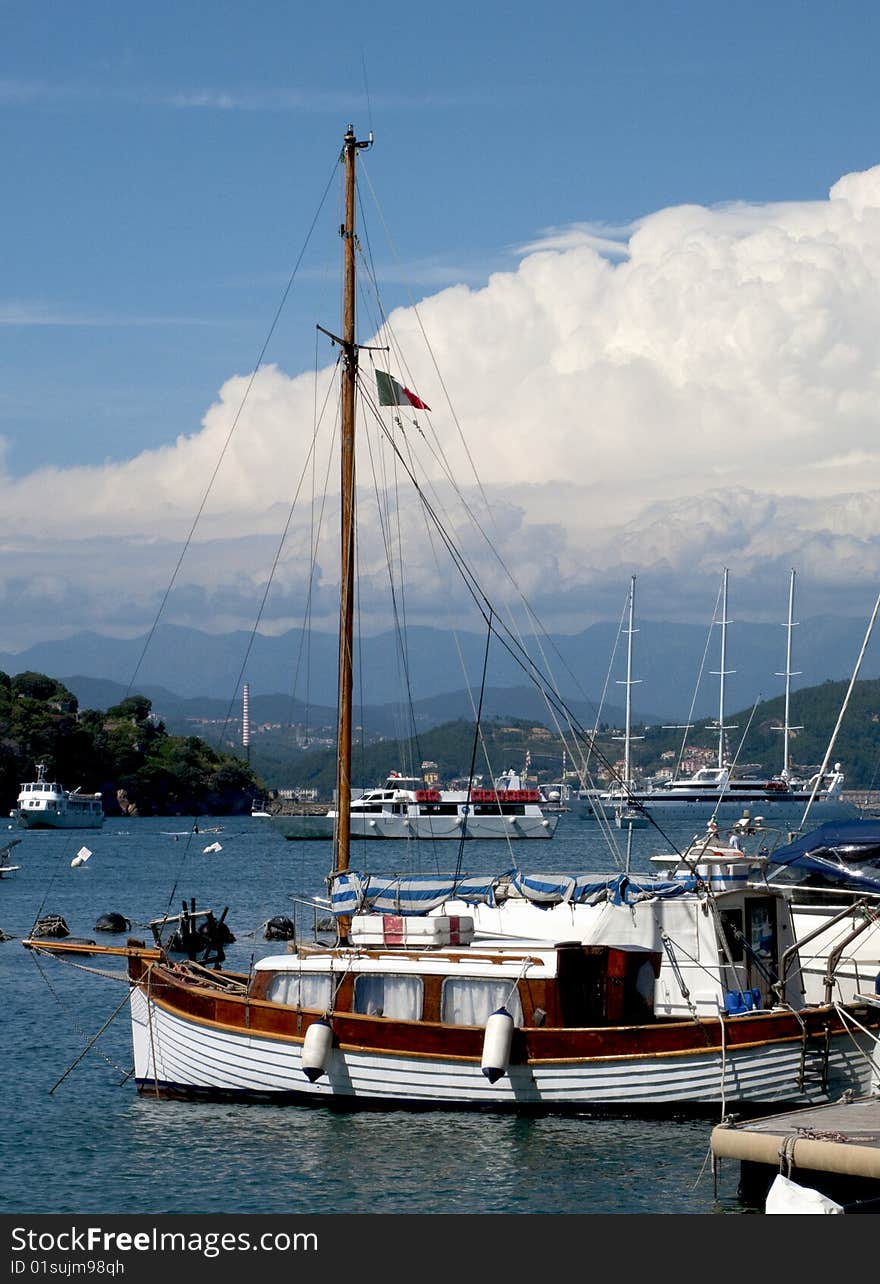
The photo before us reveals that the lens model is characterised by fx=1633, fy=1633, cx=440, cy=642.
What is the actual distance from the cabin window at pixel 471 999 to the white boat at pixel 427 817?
11127 centimetres

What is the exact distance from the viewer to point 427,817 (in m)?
142

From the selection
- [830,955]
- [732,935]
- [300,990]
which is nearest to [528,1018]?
[732,935]

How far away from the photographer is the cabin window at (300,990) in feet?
92.5

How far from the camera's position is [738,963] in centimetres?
2795

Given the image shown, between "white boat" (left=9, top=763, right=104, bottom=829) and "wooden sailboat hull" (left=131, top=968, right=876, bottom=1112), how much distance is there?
14453 centimetres

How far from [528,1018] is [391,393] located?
1525 centimetres

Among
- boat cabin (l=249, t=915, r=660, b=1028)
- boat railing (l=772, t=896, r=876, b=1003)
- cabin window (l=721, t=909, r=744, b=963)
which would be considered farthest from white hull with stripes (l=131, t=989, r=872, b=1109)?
cabin window (l=721, t=909, r=744, b=963)

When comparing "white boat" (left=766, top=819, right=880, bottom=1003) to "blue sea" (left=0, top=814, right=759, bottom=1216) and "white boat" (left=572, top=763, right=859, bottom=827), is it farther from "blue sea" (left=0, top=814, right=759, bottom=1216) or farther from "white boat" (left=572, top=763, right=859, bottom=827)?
"white boat" (left=572, top=763, right=859, bottom=827)

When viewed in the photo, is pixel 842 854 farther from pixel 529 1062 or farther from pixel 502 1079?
pixel 502 1079

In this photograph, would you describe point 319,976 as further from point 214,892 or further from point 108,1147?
point 214,892

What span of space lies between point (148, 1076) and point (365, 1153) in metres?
6.94
